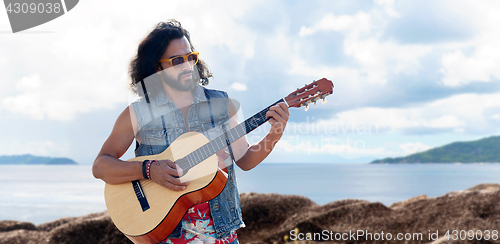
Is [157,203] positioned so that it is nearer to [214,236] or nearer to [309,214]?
[214,236]

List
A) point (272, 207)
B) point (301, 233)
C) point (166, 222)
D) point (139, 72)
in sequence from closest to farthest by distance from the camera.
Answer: point (166, 222) < point (139, 72) < point (301, 233) < point (272, 207)

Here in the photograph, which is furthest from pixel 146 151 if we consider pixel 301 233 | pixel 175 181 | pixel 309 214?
pixel 309 214

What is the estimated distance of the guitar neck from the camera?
6.89ft

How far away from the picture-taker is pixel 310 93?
2.36 metres

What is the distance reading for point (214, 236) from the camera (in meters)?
1.94

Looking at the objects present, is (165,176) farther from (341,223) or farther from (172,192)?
(341,223)

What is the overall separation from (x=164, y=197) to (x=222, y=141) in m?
0.46

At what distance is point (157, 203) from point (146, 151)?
328 millimetres

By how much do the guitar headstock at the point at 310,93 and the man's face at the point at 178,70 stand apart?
25.5 inches

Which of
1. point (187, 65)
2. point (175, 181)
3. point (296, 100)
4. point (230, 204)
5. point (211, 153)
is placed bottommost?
point (230, 204)

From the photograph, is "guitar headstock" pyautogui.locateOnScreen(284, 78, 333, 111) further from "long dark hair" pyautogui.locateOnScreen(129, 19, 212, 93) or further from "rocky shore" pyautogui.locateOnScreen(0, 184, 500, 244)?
"rocky shore" pyautogui.locateOnScreen(0, 184, 500, 244)

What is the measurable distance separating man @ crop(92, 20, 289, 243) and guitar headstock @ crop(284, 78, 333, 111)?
0.16 metres

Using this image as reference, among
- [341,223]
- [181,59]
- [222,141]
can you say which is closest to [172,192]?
[222,141]

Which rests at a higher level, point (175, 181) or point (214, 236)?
point (175, 181)
